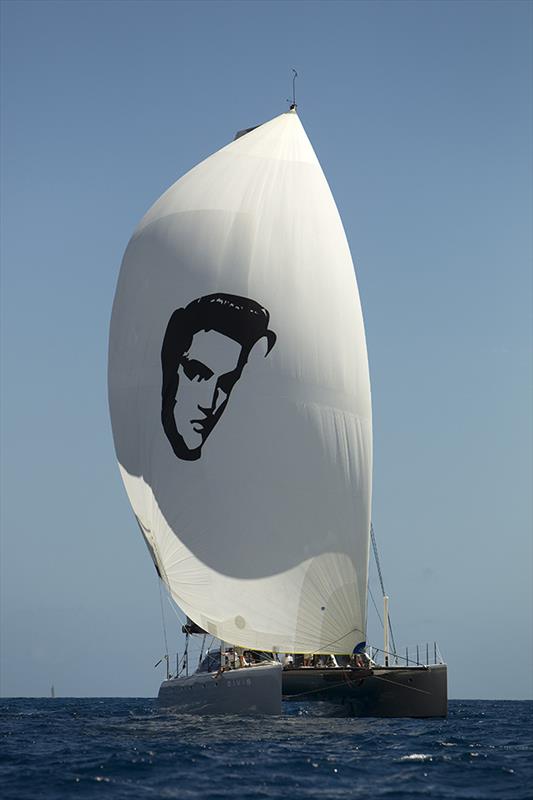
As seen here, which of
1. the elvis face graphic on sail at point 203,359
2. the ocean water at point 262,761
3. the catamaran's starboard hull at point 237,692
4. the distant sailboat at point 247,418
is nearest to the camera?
the ocean water at point 262,761

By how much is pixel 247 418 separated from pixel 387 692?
969 centimetres

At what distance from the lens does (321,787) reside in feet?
57.8

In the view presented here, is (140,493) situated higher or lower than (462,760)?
higher

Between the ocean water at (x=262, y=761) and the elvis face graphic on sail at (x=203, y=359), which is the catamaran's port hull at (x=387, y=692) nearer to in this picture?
the ocean water at (x=262, y=761)

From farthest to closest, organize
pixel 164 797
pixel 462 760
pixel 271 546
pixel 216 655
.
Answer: pixel 216 655 → pixel 271 546 → pixel 462 760 → pixel 164 797

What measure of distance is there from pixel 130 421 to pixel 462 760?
41.6ft

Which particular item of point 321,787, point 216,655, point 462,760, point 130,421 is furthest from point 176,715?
point 321,787

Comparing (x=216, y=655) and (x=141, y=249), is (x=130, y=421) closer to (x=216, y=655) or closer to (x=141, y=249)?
(x=141, y=249)

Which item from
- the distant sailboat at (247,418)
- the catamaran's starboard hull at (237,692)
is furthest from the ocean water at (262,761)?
the distant sailboat at (247,418)

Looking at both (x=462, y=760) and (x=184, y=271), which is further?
(x=184, y=271)

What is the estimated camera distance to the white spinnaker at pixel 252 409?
27.1 m

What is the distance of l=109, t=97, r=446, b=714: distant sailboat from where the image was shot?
27.0 metres

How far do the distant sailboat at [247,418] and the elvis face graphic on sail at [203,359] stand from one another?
0.04 metres

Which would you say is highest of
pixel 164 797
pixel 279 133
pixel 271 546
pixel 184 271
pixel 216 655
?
pixel 279 133
